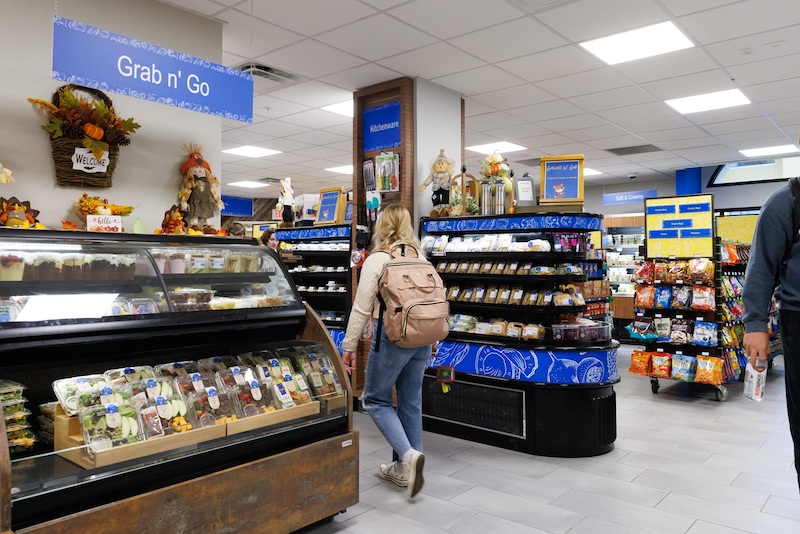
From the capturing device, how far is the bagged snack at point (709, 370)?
6164 millimetres

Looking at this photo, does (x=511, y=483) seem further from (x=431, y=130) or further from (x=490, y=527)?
(x=431, y=130)

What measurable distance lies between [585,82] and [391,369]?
4485 millimetres

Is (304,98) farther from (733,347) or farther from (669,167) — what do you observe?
(669,167)

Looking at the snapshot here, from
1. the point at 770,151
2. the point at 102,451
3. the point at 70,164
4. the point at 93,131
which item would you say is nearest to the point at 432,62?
the point at 93,131

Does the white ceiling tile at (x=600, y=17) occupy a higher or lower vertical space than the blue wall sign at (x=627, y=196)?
higher

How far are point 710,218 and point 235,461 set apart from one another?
5974mm

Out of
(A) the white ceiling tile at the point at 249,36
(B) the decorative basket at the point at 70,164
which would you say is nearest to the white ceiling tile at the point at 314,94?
(A) the white ceiling tile at the point at 249,36

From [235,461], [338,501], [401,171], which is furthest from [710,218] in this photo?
[235,461]

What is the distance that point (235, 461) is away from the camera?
8.57 ft

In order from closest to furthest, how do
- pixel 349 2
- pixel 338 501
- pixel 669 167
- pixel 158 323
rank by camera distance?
pixel 158 323 → pixel 338 501 → pixel 349 2 → pixel 669 167

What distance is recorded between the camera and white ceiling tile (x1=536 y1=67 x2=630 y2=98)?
6105mm

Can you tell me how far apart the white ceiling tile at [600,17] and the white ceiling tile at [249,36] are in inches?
87.0

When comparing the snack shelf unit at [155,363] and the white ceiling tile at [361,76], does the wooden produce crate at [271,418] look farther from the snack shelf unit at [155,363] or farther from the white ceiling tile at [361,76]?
the white ceiling tile at [361,76]

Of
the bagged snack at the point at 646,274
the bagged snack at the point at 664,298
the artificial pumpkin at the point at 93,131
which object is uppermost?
the artificial pumpkin at the point at 93,131
